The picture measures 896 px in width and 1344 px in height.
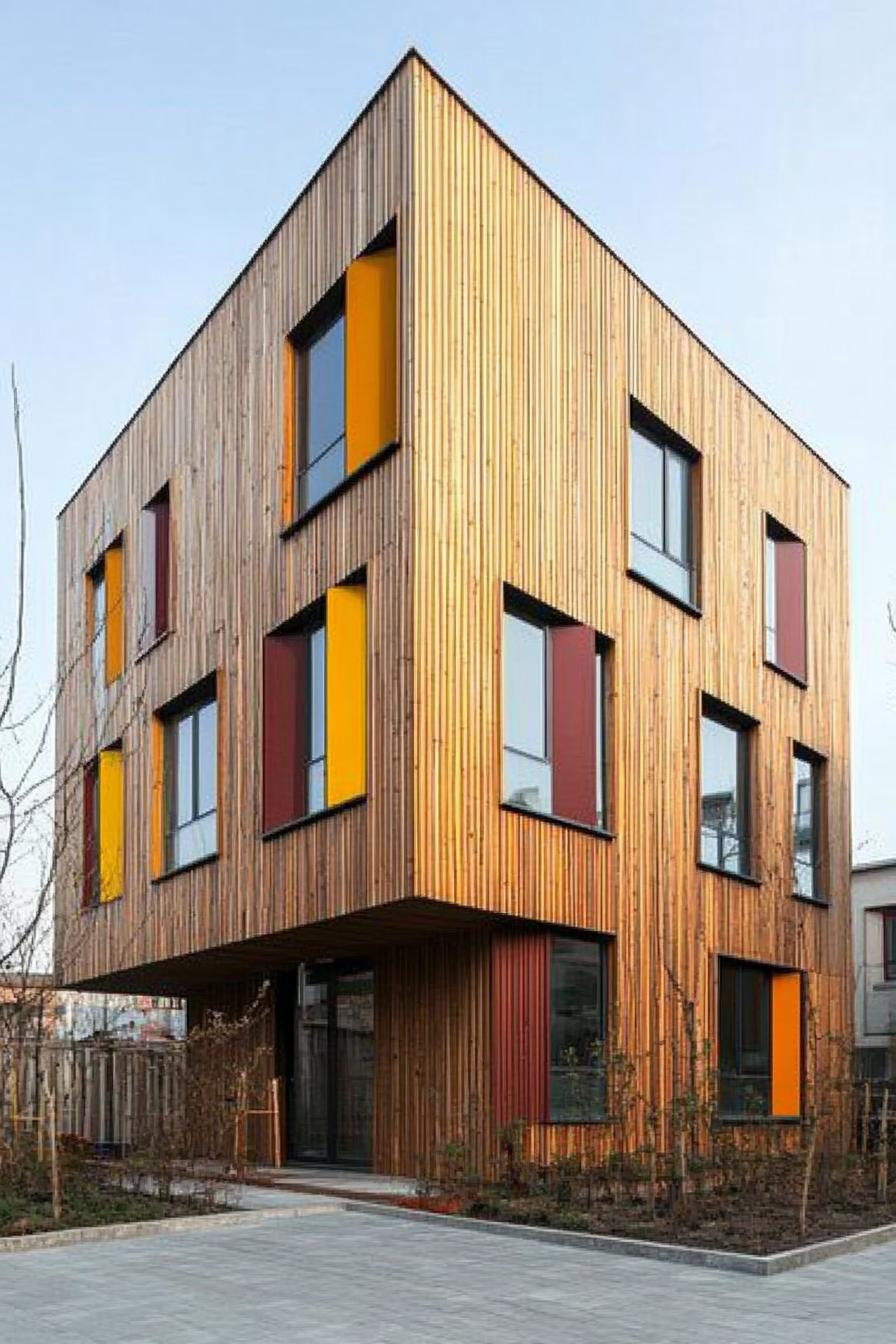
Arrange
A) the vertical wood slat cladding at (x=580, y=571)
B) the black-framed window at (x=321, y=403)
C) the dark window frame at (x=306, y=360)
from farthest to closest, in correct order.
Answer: the dark window frame at (x=306, y=360), the black-framed window at (x=321, y=403), the vertical wood slat cladding at (x=580, y=571)

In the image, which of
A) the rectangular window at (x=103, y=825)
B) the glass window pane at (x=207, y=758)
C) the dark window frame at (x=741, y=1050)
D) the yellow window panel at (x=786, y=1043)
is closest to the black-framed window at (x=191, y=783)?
the glass window pane at (x=207, y=758)

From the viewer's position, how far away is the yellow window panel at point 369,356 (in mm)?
16469

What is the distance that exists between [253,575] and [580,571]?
4020mm

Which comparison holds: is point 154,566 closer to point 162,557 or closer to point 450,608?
point 162,557

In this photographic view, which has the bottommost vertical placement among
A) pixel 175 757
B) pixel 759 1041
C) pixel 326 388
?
pixel 759 1041

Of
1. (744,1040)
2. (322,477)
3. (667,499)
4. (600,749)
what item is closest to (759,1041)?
(744,1040)

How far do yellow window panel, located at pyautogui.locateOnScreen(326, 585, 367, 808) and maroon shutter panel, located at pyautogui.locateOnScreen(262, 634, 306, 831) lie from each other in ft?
4.05

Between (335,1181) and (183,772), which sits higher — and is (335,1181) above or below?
below

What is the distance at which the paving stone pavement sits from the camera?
885 centimetres

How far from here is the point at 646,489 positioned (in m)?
19.5

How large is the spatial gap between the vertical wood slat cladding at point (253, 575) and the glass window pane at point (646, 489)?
13.9 feet

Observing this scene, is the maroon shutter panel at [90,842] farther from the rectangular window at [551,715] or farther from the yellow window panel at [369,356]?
the yellow window panel at [369,356]

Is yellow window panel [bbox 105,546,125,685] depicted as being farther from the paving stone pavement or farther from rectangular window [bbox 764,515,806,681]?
the paving stone pavement

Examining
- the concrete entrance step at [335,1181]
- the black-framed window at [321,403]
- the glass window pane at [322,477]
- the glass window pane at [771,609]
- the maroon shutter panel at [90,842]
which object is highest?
the black-framed window at [321,403]
